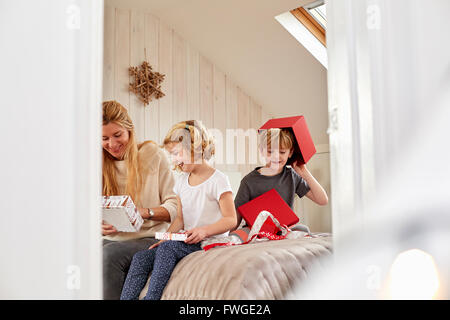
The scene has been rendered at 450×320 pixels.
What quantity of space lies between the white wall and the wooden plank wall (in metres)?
1.76

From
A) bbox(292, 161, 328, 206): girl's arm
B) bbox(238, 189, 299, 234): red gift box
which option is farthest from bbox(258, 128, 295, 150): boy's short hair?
bbox(238, 189, 299, 234): red gift box

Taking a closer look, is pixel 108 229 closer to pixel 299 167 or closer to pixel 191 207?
pixel 191 207

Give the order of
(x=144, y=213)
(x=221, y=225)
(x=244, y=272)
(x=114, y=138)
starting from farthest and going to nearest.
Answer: (x=114, y=138) < (x=144, y=213) < (x=221, y=225) < (x=244, y=272)

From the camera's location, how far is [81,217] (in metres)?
0.90

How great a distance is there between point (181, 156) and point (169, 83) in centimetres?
125

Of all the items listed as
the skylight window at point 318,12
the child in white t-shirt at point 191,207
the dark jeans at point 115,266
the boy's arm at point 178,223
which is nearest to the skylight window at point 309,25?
the skylight window at point 318,12

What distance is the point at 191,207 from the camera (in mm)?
1772

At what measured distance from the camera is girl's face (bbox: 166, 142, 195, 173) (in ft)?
6.03

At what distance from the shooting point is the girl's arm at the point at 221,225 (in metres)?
1.49

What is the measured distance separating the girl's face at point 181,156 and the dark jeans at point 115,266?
41 cm

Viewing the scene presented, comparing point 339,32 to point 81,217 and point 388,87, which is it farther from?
point 81,217

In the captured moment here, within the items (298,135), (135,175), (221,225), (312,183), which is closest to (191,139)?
(135,175)
